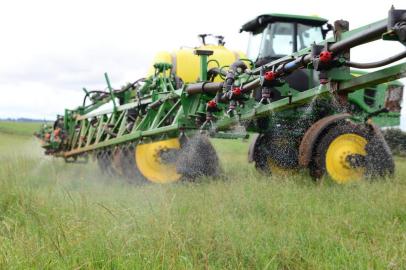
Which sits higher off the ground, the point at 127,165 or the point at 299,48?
the point at 299,48

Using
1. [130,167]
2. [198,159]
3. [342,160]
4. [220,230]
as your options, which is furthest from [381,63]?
[130,167]

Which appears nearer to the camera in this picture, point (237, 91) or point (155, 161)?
point (237, 91)

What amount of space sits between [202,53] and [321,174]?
2.13 m

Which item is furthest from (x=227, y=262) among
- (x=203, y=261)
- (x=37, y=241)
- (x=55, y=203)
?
(x=55, y=203)

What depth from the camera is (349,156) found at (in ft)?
19.2

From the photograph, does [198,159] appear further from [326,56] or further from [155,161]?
[326,56]

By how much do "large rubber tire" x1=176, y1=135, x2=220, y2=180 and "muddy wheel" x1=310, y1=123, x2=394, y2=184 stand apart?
1.81 m

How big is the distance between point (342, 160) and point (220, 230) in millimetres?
2855

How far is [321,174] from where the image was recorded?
5.72m

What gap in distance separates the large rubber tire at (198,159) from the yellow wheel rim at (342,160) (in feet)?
6.36

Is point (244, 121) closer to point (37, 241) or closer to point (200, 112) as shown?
point (200, 112)

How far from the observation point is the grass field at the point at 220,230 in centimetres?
289

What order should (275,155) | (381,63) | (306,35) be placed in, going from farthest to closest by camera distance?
(275,155) → (306,35) → (381,63)

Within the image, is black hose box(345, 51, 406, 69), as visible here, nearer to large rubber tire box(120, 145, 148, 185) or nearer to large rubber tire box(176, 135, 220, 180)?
large rubber tire box(176, 135, 220, 180)
